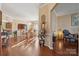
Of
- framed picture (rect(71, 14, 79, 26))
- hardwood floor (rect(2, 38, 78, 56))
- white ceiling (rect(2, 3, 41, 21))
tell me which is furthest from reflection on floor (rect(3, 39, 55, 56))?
framed picture (rect(71, 14, 79, 26))

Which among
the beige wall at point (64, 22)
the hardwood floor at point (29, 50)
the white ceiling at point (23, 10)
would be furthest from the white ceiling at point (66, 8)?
the hardwood floor at point (29, 50)

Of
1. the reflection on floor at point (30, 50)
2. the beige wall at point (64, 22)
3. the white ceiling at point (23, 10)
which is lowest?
the reflection on floor at point (30, 50)

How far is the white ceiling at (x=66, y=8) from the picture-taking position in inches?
56.9

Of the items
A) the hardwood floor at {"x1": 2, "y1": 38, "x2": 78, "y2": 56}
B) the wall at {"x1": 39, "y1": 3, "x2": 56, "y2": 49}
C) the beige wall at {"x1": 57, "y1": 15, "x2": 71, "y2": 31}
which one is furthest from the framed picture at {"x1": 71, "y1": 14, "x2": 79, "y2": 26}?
the hardwood floor at {"x1": 2, "y1": 38, "x2": 78, "y2": 56}

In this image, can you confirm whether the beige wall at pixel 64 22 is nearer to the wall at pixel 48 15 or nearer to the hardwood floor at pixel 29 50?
the wall at pixel 48 15

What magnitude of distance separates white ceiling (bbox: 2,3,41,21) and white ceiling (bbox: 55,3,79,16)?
0.26 m

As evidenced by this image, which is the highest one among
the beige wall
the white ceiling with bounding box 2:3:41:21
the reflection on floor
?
the white ceiling with bounding box 2:3:41:21

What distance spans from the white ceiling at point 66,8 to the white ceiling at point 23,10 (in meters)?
0.26

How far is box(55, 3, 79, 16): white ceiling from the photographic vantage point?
1.44m

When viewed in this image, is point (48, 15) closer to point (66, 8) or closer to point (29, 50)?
point (66, 8)

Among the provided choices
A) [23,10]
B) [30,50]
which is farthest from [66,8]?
[30,50]

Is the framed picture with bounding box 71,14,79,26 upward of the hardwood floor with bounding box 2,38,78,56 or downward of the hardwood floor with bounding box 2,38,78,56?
upward

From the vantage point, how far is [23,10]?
1449 millimetres

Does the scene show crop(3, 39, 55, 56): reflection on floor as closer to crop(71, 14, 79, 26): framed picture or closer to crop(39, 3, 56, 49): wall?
crop(39, 3, 56, 49): wall
